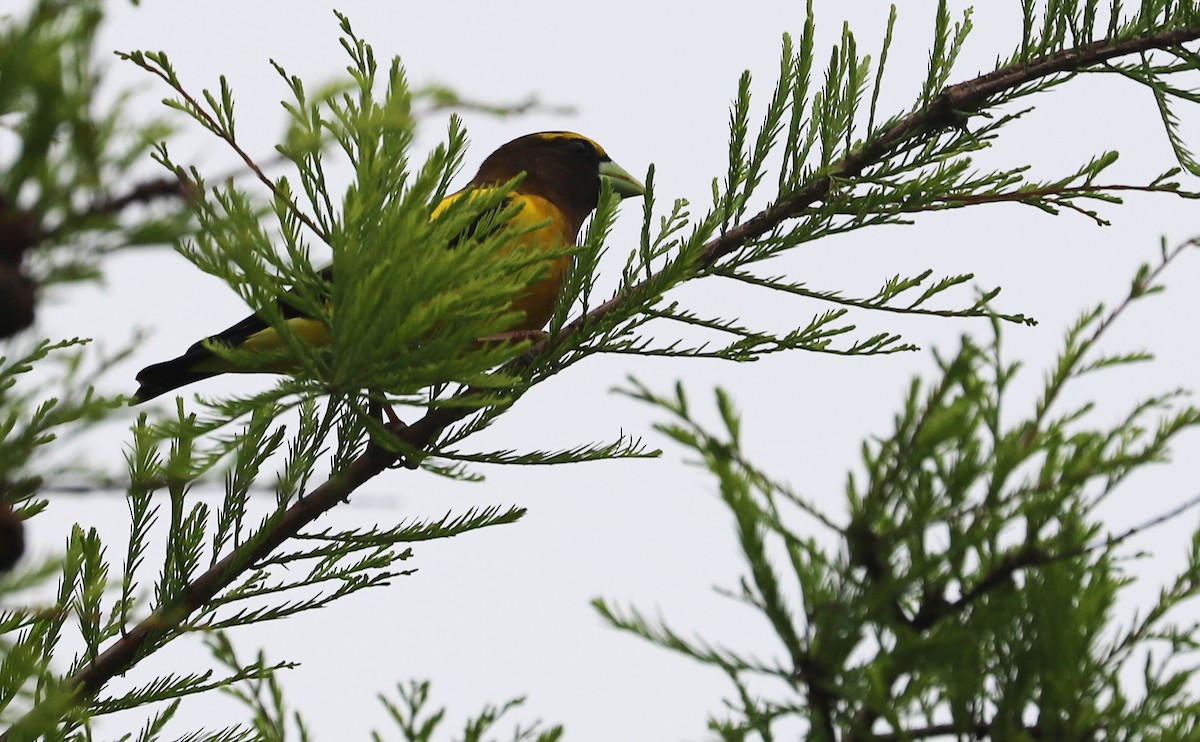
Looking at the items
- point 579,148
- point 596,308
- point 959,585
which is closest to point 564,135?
point 579,148

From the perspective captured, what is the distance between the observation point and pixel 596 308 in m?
3.11

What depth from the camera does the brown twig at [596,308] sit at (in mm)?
2885

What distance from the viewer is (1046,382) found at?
1885 mm

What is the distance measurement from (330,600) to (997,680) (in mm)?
1780

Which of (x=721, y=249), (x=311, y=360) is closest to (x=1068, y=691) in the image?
(x=311, y=360)

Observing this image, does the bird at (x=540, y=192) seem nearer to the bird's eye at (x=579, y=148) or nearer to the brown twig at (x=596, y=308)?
the bird's eye at (x=579, y=148)

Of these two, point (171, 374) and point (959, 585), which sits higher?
point (171, 374)

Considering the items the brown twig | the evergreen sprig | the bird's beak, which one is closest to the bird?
the bird's beak

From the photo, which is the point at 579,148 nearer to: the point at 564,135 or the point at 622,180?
the point at 564,135

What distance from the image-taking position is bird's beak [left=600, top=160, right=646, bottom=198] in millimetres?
5625

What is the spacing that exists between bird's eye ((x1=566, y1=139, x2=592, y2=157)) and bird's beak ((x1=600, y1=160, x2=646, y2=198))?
0.09m

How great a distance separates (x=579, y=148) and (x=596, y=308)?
9.52 feet

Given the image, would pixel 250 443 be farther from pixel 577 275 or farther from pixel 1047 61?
pixel 1047 61

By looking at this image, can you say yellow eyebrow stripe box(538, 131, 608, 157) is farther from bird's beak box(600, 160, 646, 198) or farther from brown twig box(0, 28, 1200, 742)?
brown twig box(0, 28, 1200, 742)
